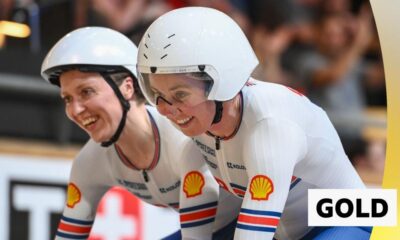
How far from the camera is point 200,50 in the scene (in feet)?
12.4

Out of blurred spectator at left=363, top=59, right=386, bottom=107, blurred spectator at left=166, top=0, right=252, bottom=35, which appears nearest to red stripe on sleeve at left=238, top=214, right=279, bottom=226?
blurred spectator at left=166, top=0, right=252, bottom=35

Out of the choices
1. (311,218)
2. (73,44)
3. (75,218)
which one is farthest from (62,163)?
(311,218)

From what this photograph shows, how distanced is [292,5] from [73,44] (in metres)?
4.42

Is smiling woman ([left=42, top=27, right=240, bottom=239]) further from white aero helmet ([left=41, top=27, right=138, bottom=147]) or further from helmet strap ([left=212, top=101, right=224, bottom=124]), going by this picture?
helmet strap ([left=212, top=101, right=224, bottom=124])

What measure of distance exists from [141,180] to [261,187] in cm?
112

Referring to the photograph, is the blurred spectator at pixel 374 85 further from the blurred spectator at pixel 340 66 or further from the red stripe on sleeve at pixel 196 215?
the red stripe on sleeve at pixel 196 215

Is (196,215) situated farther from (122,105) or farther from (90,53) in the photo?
(90,53)

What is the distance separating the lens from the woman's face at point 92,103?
447 cm

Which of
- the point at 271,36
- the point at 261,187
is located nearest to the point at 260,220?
the point at 261,187

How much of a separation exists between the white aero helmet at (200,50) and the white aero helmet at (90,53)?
0.58m

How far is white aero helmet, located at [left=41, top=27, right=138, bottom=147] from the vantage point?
174 inches

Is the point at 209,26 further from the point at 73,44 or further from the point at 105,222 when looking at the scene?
the point at 105,222

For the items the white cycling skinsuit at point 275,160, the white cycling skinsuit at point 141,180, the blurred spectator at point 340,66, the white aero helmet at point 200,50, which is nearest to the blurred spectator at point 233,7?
the blurred spectator at point 340,66

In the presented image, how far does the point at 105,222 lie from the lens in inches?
251
